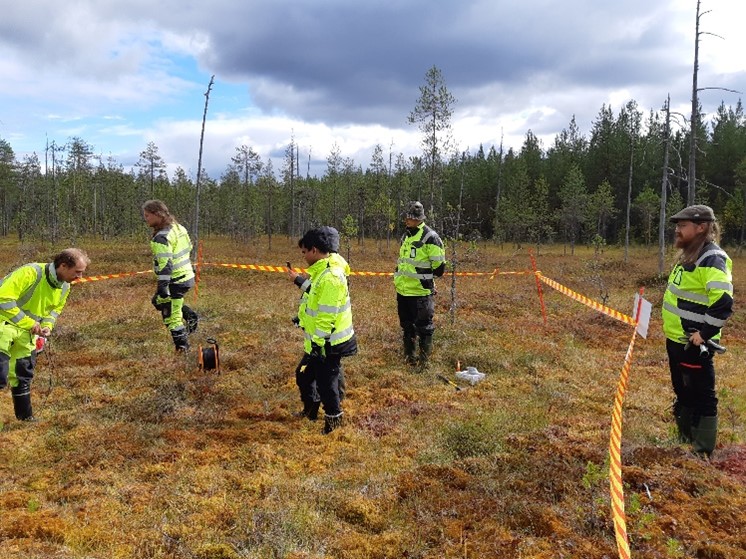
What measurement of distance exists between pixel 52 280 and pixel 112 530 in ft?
9.54

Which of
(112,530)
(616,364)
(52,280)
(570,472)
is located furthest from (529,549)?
(616,364)

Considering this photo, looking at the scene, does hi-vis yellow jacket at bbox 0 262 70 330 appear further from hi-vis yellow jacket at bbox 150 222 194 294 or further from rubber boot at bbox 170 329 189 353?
rubber boot at bbox 170 329 189 353

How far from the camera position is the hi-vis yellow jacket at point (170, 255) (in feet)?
25.9

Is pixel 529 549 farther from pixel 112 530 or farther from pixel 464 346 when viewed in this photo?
pixel 464 346

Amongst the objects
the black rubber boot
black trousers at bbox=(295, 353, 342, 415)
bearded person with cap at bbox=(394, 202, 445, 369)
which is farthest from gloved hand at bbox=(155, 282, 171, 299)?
bearded person with cap at bbox=(394, 202, 445, 369)

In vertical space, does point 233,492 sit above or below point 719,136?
below

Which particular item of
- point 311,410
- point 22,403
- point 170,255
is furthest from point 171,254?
point 311,410

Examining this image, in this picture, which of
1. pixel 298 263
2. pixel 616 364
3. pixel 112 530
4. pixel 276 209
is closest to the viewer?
pixel 112 530

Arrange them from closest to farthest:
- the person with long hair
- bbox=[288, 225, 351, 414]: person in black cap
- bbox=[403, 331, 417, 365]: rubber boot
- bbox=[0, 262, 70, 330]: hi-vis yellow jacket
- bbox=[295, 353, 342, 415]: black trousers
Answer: bbox=[0, 262, 70, 330]: hi-vis yellow jacket < bbox=[288, 225, 351, 414]: person in black cap < bbox=[295, 353, 342, 415]: black trousers < the person with long hair < bbox=[403, 331, 417, 365]: rubber boot

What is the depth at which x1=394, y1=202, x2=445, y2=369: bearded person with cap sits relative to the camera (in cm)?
773

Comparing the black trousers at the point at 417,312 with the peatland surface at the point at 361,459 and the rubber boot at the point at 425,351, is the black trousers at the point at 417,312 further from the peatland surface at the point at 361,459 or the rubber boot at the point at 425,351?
the peatland surface at the point at 361,459

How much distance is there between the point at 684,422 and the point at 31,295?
675 cm

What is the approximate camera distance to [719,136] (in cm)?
4906

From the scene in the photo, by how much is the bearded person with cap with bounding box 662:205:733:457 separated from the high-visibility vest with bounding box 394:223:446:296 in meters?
3.31
